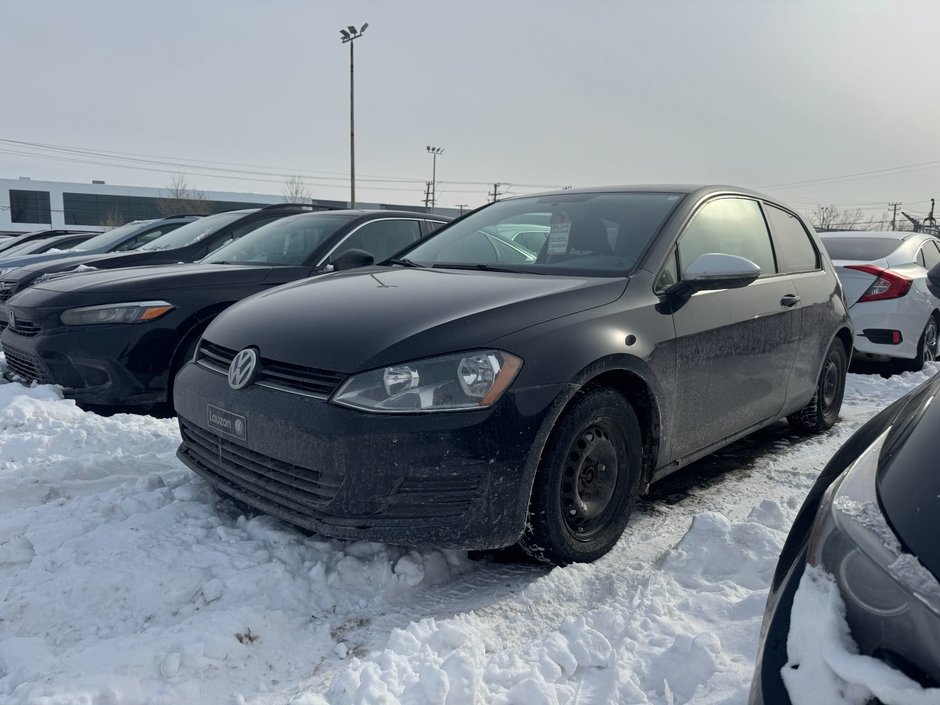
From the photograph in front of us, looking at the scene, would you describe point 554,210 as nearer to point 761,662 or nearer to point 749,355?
point 749,355

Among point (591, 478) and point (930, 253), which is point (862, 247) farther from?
point (591, 478)

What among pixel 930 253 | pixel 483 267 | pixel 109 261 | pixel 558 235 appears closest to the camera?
pixel 483 267

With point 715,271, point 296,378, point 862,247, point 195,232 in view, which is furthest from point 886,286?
point 195,232

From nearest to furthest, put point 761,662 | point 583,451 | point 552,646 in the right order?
point 761,662, point 552,646, point 583,451

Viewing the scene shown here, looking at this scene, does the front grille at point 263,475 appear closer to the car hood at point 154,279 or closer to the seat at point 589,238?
the seat at point 589,238

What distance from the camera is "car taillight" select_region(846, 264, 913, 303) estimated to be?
6.49 m

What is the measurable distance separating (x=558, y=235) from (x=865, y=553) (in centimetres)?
258

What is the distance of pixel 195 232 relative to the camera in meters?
7.09

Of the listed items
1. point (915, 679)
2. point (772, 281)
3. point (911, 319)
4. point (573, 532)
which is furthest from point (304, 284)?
point (911, 319)

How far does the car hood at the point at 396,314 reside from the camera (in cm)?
247

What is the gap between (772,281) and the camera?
3936 mm

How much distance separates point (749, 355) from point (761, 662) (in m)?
2.48

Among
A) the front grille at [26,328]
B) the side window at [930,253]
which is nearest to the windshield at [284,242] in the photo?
the front grille at [26,328]

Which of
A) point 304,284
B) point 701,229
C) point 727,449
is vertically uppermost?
point 701,229
